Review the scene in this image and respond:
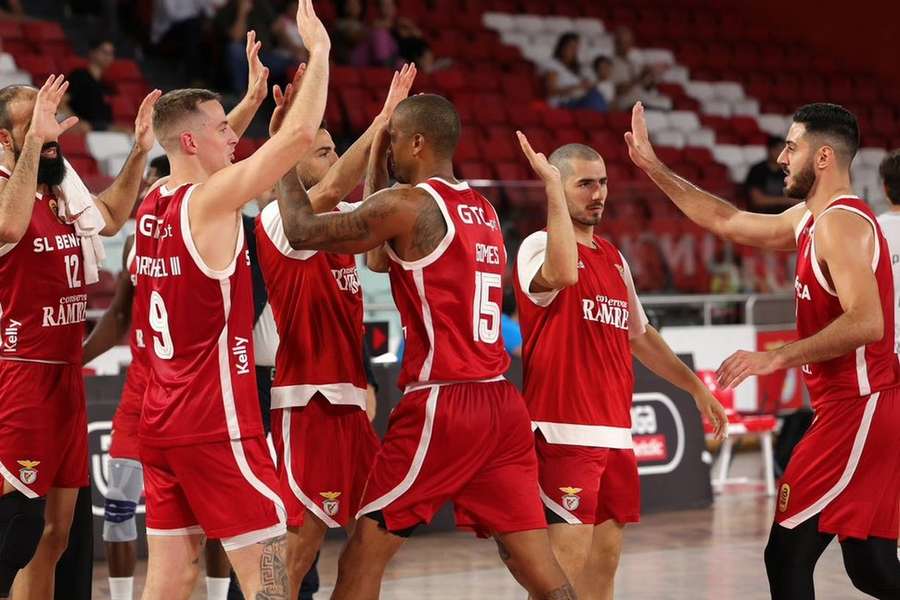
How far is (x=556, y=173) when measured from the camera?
17.1 ft

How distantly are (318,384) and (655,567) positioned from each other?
3.64 m

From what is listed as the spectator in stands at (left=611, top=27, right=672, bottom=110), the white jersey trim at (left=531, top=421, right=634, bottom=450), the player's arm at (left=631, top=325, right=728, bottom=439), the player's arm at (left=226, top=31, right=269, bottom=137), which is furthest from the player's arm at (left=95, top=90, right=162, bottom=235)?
the spectator in stands at (left=611, top=27, right=672, bottom=110)

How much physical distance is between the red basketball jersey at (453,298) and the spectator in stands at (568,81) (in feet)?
44.0

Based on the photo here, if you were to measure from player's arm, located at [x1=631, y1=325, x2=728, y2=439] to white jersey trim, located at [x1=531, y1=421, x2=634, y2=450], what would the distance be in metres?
0.51

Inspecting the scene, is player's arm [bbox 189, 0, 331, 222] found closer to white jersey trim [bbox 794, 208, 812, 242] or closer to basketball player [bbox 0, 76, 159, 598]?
basketball player [bbox 0, 76, 159, 598]

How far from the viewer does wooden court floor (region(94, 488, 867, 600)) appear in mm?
7754

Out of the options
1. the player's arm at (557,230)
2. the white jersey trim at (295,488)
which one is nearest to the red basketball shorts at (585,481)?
the player's arm at (557,230)

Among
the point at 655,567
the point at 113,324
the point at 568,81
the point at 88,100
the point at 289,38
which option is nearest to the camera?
the point at 113,324

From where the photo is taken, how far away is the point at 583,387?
576 cm

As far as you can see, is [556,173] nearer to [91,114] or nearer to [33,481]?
[33,481]

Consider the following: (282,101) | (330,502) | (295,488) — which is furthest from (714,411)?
(282,101)

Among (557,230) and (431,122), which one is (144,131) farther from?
(557,230)

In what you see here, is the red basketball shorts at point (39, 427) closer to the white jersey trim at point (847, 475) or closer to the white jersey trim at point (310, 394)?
the white jersey trim at point (310, 394)

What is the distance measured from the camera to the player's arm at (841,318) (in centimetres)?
509
